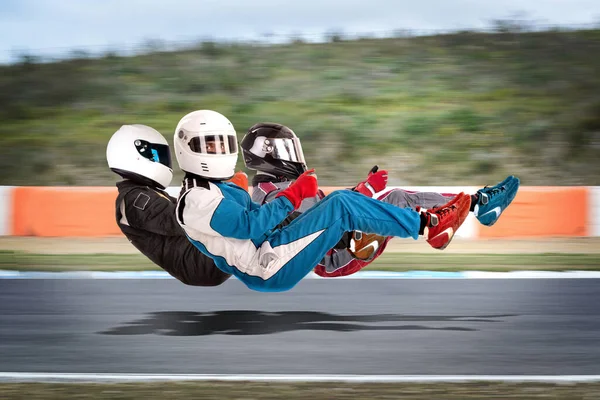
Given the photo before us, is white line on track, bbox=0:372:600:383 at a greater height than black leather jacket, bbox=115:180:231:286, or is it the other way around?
black leather jacket, bbox=115:180:231:286

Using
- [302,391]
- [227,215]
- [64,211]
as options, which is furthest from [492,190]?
[64,211]

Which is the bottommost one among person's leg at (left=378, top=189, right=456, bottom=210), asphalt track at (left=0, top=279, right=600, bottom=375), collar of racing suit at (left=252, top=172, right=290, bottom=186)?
asphalt track at (left=0, top=279, right=600, bottom=375)

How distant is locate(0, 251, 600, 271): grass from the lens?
927 centimetres

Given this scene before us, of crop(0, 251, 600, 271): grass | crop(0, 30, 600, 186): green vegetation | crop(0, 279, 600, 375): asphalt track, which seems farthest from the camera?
crop(0, 30, 600, 186): green vegetation

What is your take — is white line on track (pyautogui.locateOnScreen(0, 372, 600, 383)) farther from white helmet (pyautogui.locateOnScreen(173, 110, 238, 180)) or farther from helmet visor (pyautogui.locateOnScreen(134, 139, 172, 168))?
helmet visor (pyautogui.locateOnScreen(134, 139, 172, 168))

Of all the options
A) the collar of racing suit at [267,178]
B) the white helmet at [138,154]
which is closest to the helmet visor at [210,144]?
the white helmet at [138,154]

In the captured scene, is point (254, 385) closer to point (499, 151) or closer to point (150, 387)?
point (150, 387)

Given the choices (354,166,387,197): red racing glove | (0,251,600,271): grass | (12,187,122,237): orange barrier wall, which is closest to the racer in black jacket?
(354,166,387,197): red racing glove

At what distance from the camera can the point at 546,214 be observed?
10.8 m

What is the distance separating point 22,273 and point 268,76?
31.6 ft

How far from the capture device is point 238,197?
18.2 ft

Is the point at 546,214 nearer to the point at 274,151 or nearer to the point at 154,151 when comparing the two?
the point at 274,151

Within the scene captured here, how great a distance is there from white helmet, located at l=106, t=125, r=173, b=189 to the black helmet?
28.5 inches

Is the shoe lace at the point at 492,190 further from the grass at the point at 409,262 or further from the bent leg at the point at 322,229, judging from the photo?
the grass at the point at 409,262
